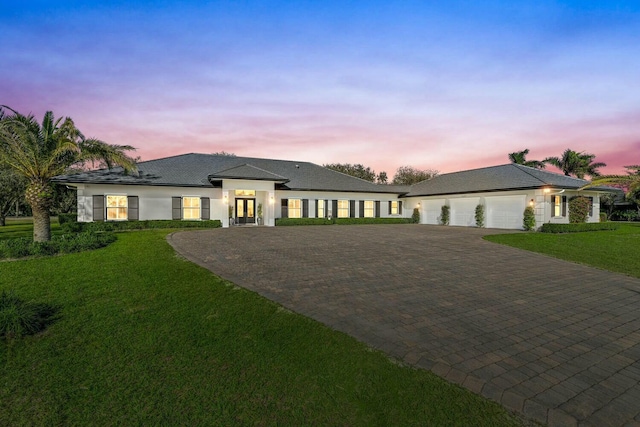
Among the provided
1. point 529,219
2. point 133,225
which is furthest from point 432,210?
point 133,225

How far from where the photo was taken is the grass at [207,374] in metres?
2.58

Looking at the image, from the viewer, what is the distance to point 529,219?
20.8 m

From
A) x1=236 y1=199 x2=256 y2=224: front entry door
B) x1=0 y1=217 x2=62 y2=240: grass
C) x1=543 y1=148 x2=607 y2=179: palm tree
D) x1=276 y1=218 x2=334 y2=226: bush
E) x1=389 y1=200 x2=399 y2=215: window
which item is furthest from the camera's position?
x1=543 y1=148 x2=607 y2=179: palm tree

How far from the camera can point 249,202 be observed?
2434 cm

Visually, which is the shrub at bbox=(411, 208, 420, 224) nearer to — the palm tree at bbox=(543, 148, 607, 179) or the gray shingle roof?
the gray shingle roof

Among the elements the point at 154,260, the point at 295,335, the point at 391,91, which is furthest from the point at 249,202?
the point at 295,335

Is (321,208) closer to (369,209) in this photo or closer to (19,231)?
(369,209)

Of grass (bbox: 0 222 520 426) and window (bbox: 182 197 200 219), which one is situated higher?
window (bbox: 182 197 200 219)

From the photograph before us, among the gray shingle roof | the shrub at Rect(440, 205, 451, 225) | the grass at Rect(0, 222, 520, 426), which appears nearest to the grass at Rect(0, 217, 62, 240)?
the grass at Rect(0, 222, 520, 426)

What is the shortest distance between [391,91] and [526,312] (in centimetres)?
1328

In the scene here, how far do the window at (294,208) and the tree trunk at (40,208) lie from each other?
52.2 feet

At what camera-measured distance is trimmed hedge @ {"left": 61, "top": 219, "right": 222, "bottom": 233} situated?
1664 centimetres

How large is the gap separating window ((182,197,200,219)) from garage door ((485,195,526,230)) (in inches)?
865

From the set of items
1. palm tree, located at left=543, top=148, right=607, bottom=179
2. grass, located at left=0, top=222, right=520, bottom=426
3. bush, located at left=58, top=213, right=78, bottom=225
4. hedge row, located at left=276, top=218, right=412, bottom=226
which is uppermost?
palm tree, located at left=543, top=148, right=607, bottom=179
